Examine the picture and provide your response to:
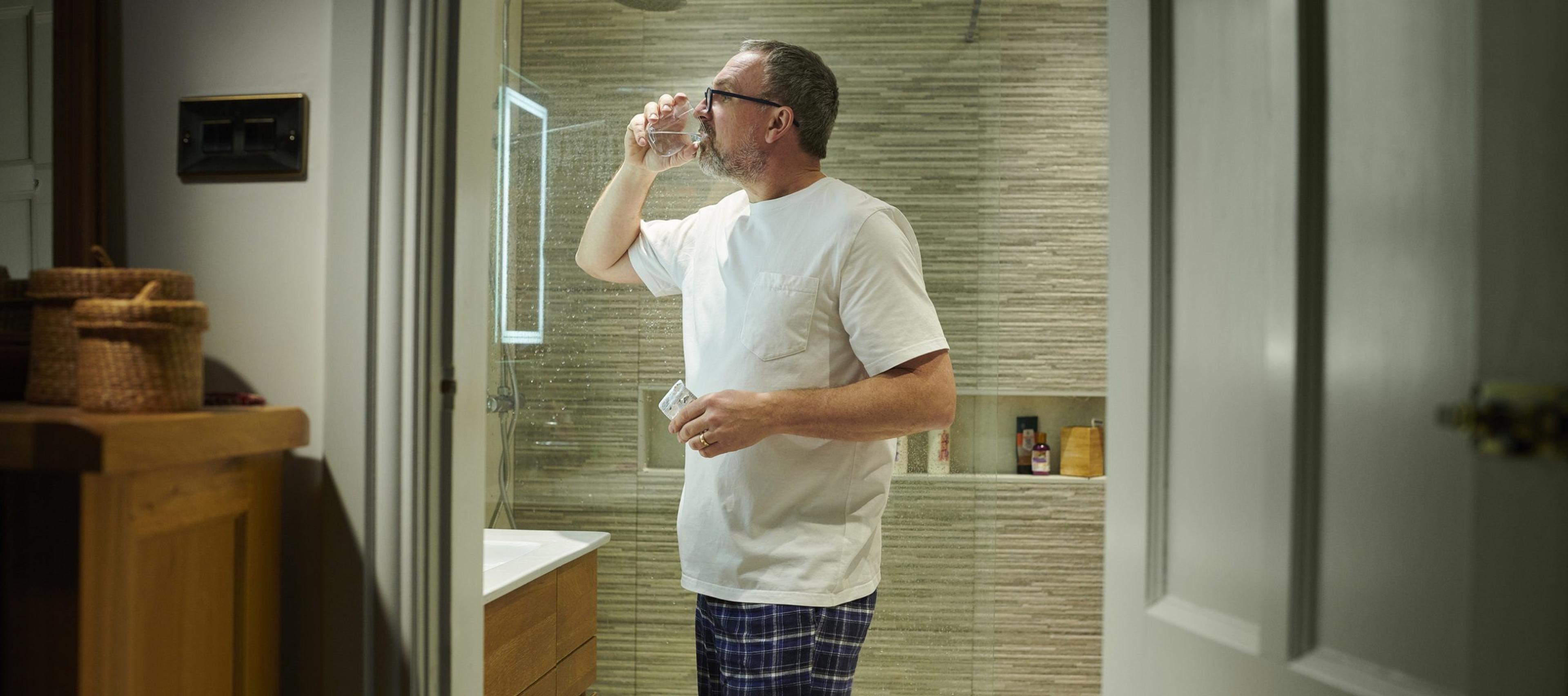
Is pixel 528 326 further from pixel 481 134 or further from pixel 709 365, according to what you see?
pixel 481 134

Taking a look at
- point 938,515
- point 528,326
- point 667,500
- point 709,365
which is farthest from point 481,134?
point 938,515

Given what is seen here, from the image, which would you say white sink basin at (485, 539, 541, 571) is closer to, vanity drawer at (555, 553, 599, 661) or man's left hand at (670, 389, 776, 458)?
vanity drawer at (555, 553, 599, 661)

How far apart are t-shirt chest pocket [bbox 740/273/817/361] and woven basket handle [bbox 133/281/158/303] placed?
0.86m

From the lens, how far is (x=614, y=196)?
1820 mm

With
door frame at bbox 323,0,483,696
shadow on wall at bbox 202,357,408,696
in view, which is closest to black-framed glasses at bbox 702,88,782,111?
door frame at bbox 323,0,483,696

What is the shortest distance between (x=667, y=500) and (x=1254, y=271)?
1.55m

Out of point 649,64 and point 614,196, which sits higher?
point 649,64

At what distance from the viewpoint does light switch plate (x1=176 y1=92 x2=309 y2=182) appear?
969mm

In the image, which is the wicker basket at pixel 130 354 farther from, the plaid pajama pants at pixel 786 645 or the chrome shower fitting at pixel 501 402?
the chrome shower fitting at pixel 501 402

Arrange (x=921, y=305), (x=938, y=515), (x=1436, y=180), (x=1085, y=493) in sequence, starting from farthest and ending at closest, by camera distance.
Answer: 1. (x=1085, y=493)
2. (x=938, y=515)
3. (x=921, y=305)
4. (x=1436, y=180)

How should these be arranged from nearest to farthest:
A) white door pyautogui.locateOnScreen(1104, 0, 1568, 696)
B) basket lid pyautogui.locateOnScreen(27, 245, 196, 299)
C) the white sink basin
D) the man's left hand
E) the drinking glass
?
white door pyautogui.locateOnScreen(1104, 0, 1568, 696) → basket lid pyautogui.locateOnScreen(27, 245, 196, 299) → the man's left hand → the drinking glass → the white sink basin

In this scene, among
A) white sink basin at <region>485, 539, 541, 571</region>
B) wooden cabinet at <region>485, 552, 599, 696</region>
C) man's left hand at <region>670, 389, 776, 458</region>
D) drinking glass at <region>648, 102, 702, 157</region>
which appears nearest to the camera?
man's left hand at <region>670, 389, 776, 458</region>

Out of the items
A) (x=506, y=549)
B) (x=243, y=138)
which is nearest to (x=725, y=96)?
(x=243, y=138)

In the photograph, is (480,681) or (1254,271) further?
(480,681)
